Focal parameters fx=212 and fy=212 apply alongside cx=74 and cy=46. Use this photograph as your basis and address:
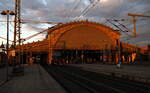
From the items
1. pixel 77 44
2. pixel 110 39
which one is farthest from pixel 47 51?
pixel 110 39

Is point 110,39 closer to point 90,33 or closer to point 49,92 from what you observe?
point 90,33

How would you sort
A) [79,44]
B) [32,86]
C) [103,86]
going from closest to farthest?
[32,86] → [103,86] → [79,44]

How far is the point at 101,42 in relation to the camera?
124m

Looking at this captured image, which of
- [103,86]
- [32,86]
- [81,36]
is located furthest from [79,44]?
[32,86]

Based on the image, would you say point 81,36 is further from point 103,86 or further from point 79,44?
point 103,86

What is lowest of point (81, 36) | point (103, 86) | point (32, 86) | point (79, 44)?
point (103, 86)

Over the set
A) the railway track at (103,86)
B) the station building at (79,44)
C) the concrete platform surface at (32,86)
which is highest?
the station building at (79,44)

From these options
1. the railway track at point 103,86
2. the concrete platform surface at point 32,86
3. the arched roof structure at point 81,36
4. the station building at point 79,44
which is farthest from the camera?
the arched roof structure at point 81,36

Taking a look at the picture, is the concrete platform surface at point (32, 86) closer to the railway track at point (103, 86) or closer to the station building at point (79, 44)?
the railway track at point (103, 86)

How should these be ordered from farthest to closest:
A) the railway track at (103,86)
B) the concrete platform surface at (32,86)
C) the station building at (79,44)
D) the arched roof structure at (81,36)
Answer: the arched roof structure at (81,36) → the station building at (79,44) → the railway track at (103,86) → the concrete platform surface at (32,86)

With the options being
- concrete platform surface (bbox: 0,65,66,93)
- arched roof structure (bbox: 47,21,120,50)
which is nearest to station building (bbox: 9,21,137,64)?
arched roof structure (bbox: 47,21,120,50)

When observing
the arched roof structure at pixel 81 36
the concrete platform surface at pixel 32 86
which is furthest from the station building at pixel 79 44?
the concrete platform surface at pixel 32 86

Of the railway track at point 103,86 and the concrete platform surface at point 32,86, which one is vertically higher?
the concrete platform surface at point 32,86

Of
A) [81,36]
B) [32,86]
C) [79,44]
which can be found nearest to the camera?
[32,86]
